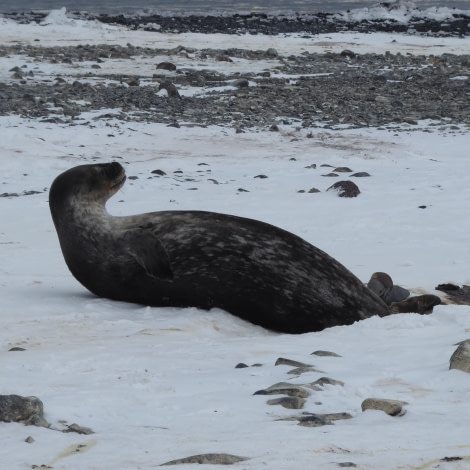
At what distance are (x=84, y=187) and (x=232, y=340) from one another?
5.92 feet

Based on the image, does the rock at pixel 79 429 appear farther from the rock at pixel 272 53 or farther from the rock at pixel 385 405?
the rock at pixel 272 53

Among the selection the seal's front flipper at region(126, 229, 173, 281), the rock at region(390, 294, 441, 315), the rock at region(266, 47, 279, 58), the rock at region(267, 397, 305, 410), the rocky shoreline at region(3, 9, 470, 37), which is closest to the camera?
the rock at region(267, 397, 305, 410)

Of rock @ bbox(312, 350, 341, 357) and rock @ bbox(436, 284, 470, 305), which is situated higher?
rock @ bbox(312, 350, 341, 357)

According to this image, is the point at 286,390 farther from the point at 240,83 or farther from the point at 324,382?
the point at 240,83

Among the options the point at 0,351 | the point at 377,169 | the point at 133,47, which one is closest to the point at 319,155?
Answer: the point at 377,169

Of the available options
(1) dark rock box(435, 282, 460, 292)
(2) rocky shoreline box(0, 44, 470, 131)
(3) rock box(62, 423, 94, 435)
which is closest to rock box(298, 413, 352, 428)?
(3) rock box(62, 423, 94, 435)

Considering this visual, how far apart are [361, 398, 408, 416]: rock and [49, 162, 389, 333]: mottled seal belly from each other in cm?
220

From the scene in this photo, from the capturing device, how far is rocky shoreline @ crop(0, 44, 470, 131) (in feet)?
48.9

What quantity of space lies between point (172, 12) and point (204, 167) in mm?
39198

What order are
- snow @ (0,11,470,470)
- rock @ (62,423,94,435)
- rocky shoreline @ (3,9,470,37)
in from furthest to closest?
rocky shoreline @ (3,9,470,37), rock @ (62,423,94,435), snow @ (0,11,470,470)

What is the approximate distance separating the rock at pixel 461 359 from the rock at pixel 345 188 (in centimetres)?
595

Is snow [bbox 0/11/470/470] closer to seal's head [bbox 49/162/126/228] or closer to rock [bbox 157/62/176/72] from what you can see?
seal's head [bbox 49/162/126/228]

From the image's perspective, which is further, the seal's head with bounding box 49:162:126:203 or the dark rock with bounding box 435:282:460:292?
the dark rock with bounding box 435:282:460:292

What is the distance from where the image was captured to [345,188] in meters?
9.99
